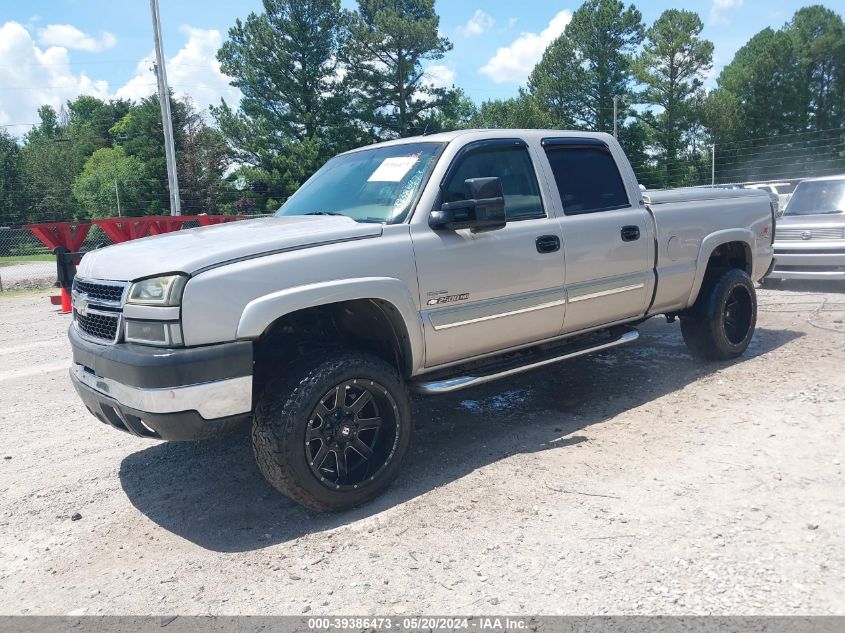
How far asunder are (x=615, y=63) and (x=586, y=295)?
160ft

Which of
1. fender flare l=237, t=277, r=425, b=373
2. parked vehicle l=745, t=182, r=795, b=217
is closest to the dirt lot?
fender flare l=237, t=277, r=425, b=373

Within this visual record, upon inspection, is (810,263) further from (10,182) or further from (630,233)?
(10,182)

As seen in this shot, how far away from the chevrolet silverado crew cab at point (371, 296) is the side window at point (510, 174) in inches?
0.5

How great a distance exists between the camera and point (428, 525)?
137 inches

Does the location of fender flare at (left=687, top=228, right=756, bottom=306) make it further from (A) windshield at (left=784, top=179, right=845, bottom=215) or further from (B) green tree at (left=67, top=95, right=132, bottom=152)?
(B) green tree at (left=67, top=95, right=132, bottom=152)

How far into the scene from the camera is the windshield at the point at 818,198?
10.4m

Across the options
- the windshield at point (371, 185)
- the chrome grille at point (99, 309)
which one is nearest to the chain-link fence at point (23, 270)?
the windshield at point (371, 185)

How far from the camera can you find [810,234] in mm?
9898

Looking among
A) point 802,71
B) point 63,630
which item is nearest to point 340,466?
point 63,630

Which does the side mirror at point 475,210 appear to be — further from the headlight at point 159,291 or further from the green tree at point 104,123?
the green tree at point 104,123

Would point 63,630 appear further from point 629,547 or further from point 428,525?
point 629,547

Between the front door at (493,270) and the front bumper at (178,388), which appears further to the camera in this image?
the front door at (493,270)

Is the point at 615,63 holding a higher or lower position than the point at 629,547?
higher

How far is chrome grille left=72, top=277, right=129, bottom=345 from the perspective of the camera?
343 centimetres
